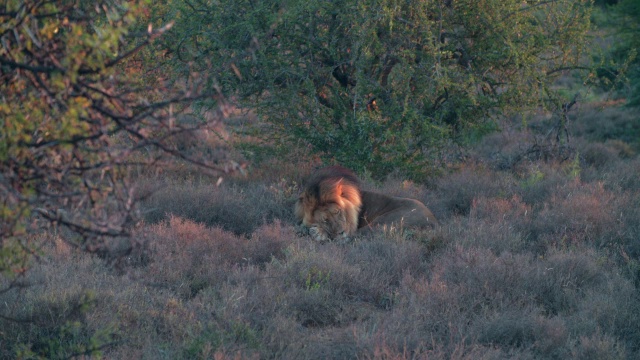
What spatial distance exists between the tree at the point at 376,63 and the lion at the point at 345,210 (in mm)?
1592

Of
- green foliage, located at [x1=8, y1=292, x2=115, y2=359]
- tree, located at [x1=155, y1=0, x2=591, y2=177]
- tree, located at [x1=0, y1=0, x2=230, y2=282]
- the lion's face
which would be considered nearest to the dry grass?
green foliage, located at [x1=8, y1=292, x2=115, y2=359]

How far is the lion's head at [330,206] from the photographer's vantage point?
7379 millimetres

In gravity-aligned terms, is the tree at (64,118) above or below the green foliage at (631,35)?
above

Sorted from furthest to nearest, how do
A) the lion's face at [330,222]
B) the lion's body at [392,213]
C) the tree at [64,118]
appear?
the lion's body at [392,213], the lion's face at [330,222], the tree at [64,118]

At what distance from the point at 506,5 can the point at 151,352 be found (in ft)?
24.4

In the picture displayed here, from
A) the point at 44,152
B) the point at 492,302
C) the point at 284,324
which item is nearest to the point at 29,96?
the point at 44,152

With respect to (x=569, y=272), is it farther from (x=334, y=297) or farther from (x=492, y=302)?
(x=334, y=297)

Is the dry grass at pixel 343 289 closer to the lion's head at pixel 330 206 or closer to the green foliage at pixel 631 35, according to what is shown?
the lion's head at pixel 330 206

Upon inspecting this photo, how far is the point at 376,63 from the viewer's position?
385 inches

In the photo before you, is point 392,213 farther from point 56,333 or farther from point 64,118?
point 64,118

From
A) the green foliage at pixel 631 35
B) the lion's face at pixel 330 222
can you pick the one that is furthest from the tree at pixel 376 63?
the green foliage at pixel 631 35

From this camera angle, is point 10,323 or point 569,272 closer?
point 10,323

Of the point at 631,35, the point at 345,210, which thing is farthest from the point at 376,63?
the point at 631,35

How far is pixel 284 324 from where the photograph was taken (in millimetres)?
4844
